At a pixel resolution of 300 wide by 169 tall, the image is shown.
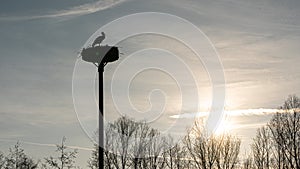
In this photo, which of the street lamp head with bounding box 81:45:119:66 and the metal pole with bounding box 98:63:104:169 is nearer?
the metal pole with bounding box 98:63:104:169

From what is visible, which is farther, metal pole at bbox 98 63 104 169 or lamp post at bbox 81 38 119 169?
lamp post at bbox 81 38 119 169

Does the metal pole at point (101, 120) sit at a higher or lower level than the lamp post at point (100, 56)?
lower

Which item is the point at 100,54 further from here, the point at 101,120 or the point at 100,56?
the point at 101,120

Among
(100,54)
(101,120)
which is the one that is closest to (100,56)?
(100,54)

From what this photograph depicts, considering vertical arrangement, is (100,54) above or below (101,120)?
above

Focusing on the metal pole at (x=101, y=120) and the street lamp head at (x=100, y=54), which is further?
the street lamp head at (x=100, y=54)

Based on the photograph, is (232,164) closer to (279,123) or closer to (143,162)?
(279,123)

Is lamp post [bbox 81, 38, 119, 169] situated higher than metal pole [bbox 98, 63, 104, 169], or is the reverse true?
lamp post [bbox 81, 38, 119, 169]

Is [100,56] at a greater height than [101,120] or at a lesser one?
greater

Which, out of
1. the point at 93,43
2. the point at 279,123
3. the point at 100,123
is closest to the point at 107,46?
the point at 93,43

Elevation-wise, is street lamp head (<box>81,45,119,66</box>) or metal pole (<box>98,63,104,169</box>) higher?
street lamp head (<box>81,45,119,66</box>)

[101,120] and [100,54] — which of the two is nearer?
[101,120]

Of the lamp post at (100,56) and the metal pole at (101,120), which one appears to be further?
the lamp post at (100,56)

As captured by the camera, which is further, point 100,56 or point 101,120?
point 100,56
